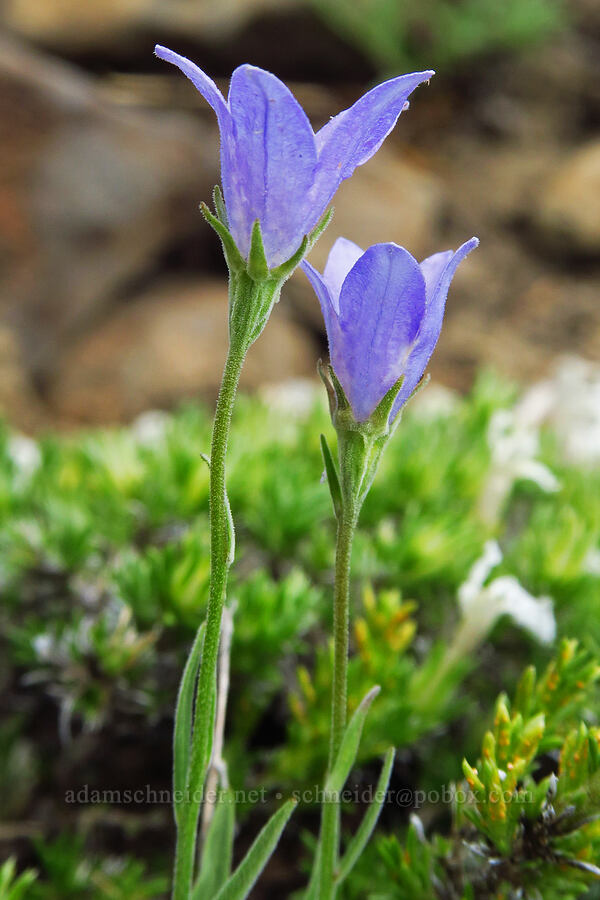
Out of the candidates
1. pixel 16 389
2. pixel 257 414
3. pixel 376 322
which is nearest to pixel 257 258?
pixel 376 322

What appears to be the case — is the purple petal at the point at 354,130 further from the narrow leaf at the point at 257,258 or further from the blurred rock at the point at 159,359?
the blurred rock at the point at 159,359

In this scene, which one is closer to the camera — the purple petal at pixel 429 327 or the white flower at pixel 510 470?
the purple petal at pixel 429 327

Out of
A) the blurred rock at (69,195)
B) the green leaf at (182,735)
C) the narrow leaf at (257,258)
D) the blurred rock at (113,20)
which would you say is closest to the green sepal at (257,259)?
the narrow leaf at (257,258)

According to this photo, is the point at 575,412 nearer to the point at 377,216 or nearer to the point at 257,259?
the point at 257,259

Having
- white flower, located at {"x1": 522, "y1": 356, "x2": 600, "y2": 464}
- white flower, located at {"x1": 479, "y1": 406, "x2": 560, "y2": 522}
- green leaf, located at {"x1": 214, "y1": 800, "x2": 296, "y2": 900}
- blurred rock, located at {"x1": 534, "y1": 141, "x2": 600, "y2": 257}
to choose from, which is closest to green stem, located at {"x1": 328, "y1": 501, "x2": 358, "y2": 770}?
green leaf, located at {"x1": 214, "y1": 800, "x2": 296, "y2": 900}

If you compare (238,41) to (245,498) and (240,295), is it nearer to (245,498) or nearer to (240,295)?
(245,498)

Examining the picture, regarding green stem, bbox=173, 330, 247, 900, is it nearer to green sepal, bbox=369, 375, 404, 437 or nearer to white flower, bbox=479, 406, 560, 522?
green sepal, bbox=369, 375, 404, 437

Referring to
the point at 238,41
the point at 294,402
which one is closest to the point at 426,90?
the point at 238,41
